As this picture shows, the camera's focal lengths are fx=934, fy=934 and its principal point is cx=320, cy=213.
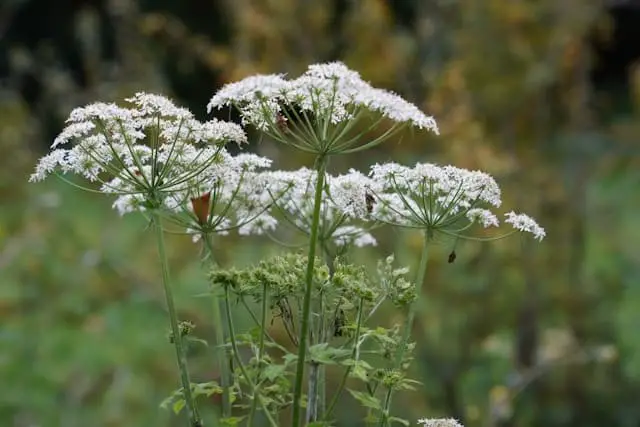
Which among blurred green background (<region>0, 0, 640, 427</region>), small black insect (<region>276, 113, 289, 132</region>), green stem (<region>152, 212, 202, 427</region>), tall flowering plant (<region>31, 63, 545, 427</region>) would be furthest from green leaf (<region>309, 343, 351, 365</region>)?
blurred green background (<region>0, 0, 640, 427</region>)

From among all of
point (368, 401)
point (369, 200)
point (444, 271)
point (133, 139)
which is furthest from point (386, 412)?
point (444, 271)

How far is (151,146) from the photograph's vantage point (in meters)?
0.95

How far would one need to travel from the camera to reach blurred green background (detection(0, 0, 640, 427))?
3104mm

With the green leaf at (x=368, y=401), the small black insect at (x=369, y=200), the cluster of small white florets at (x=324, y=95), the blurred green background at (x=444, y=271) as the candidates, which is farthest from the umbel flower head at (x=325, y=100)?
the blurred green background at (x=444, y=271)

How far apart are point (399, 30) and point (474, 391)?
166 centimetres

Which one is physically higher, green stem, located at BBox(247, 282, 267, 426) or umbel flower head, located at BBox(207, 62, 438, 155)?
umbel flower head, located at BBox(207, 62, 438, 155)

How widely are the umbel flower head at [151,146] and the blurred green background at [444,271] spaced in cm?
191

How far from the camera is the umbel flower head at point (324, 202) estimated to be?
1006mm

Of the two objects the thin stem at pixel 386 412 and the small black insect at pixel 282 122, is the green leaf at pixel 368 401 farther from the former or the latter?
the small black insect at pixel 282 122

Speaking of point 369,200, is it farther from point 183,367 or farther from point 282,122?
point 183,367

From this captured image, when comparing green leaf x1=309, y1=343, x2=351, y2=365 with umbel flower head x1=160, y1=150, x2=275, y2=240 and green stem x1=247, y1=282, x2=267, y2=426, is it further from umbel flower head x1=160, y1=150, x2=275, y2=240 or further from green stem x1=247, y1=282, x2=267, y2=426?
umbel flower head x1=160, y1=150, x2=275, y2=240

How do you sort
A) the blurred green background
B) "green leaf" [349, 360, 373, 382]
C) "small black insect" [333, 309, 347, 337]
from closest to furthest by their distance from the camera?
1. "green leaf" [349, 360, 373, 382]
2. "small black insect" [333, 309, 347, 337]
3. the blurred green background

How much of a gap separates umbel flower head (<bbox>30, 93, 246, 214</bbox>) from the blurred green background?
75.0 inches

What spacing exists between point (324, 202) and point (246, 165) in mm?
98
